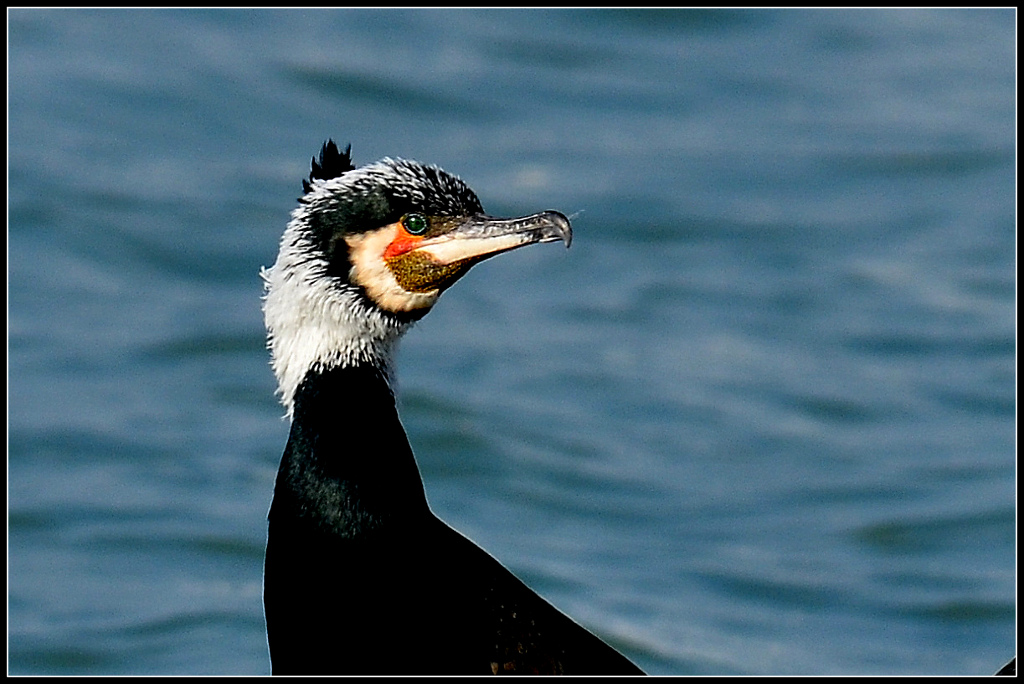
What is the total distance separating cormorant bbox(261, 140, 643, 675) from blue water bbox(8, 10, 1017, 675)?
4.88m

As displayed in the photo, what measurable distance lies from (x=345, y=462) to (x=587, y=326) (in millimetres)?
8670

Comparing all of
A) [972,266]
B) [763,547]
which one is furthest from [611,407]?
[972,266]

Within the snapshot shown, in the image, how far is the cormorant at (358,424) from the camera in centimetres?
577

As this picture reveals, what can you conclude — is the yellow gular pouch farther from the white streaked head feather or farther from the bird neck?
the bird neck

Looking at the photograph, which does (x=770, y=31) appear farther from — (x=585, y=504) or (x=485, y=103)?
(x=585, y=504)

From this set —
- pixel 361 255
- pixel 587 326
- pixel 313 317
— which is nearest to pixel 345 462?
pixel 313 317

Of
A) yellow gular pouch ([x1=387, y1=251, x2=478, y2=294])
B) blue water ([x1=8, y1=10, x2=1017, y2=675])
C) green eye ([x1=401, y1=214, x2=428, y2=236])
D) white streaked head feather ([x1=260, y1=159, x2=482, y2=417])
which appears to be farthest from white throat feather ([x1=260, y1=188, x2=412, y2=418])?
blue water ([x1=8, y1=10, x2=1017, y2=675])

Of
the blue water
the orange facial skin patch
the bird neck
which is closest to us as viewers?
the bird neck

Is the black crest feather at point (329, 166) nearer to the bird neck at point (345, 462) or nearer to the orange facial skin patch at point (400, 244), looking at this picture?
the orange facial skin patch at point (400, 244)

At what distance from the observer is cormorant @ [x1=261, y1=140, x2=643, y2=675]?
18.9 ft

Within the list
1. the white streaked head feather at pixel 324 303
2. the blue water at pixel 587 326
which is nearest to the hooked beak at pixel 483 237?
the white streaked head feather at pixel 324 303

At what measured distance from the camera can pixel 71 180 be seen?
1600cm

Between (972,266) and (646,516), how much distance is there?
14.1ft

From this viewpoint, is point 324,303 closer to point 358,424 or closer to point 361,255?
point 361,255
